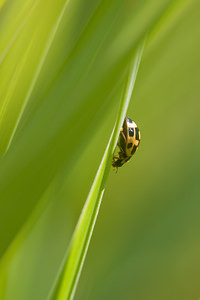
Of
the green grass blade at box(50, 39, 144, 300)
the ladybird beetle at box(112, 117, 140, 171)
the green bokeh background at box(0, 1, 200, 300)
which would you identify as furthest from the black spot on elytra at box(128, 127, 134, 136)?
the green grass blade at box(50, 39, 144, 300)

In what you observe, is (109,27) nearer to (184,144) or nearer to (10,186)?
(10,186)

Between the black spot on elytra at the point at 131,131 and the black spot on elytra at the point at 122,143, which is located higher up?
the black spot on elytra at the point at 131,131

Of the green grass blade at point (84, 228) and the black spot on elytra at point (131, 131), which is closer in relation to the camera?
the green grass blade at point (84, 228)

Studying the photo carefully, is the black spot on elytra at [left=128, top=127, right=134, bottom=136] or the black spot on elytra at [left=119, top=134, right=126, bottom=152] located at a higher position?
the black spot on elytra at [left=128, top=127, right=134, bottom=136]

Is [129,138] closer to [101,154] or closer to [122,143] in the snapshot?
[122,143]

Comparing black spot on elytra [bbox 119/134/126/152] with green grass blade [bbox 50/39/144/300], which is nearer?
green grass blade [bbox 50/39/144/300]

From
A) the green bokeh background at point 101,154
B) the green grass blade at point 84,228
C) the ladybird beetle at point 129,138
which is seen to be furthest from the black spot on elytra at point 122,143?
the green grass blade at point 84,228

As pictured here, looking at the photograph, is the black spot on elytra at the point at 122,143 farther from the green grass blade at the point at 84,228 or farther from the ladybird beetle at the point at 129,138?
the green grass blade at the point at 84,228

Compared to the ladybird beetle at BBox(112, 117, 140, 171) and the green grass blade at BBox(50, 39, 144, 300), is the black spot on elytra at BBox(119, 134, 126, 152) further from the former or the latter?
the green grass blade at BBox(50, 39, 144, 300)

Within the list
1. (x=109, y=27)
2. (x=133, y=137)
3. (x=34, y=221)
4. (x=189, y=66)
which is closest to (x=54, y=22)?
(x=109, y=27)

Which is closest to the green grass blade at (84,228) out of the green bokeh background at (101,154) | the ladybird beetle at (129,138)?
the green bokeh background at (101,154)
